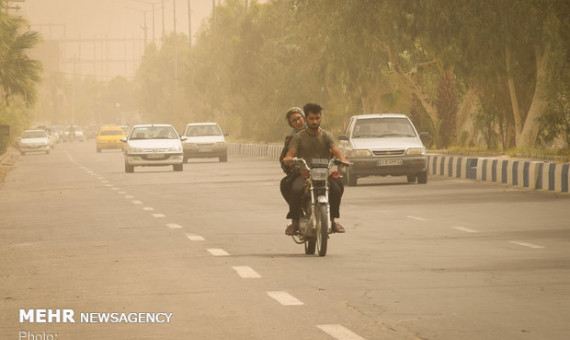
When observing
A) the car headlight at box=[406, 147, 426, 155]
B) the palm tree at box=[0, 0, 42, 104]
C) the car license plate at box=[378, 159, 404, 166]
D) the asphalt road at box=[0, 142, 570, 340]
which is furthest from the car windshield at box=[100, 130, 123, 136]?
the asphalt road at box=[0, 142, 570, 340]

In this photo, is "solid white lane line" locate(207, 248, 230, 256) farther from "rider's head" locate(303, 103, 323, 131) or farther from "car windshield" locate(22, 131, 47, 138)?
"car windshield" locate(22, 131, 47, 138)

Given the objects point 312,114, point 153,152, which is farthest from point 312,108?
point 153,152

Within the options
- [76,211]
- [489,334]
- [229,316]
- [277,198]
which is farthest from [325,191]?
[277,198]

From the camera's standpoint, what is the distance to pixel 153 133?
47.1m

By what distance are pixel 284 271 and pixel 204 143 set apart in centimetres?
4154

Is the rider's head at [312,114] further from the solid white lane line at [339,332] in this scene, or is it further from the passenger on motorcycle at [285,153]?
the solid white lane line at [339,332]

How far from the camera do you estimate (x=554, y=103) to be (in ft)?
130

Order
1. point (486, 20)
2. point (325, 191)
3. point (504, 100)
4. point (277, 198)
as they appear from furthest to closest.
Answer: point (504, 100) → point (486, 20) → point (277, 198) → point (325, 191)

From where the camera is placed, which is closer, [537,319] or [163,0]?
[537,319]

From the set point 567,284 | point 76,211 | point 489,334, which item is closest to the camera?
point 489,334

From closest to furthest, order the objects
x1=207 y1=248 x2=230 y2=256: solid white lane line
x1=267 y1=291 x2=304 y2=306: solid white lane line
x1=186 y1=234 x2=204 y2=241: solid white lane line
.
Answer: x1=267 y1=291 x2=304 y2=306: solid white lane line → x1=207 y1=248 x2=230 y2=256: solid white lane line → x1=186 y1=234 x2=204 y2=241: solid white lane line

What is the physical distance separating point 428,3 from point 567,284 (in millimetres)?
29587

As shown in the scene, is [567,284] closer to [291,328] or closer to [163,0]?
[291,328]

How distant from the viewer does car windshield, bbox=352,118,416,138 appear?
33.4 meters
